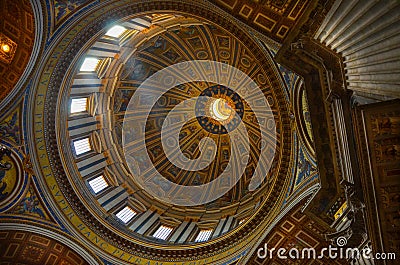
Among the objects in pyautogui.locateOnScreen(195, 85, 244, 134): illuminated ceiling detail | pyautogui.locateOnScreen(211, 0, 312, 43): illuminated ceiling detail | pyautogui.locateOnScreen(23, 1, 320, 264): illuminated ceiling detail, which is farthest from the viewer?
pyautogui.locateOnScreen(195, 85, 244, 134): illuminated ceiling detail

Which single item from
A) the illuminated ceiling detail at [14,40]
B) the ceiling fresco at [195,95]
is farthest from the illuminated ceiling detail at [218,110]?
the illuminated ceiling detail at [14,40]

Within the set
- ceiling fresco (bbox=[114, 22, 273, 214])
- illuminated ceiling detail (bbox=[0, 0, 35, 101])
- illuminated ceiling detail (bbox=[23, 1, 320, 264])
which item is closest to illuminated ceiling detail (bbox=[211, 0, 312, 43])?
illuminated ceiling detail (bbox=[23, 1, 320, 264])

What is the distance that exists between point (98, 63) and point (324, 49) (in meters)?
12.1

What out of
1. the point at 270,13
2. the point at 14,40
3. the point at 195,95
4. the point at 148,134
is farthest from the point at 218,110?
the point at 14,40

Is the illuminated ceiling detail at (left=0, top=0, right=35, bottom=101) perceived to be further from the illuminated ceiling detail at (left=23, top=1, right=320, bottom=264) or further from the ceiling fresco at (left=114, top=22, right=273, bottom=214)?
the ceiling fresco at (left=114, top=22, right=273, bottom=214)

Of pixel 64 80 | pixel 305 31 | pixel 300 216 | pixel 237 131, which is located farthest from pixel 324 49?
pixel 237 131

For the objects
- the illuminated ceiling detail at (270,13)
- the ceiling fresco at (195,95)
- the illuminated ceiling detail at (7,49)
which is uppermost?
the ceiling fresco at (195,95)

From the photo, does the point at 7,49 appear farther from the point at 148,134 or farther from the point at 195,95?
the point at 195,95

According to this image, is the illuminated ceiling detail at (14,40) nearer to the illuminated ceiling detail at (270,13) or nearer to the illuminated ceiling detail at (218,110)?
the illuminated ceiling detail at (270,13)

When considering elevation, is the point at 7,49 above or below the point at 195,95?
below

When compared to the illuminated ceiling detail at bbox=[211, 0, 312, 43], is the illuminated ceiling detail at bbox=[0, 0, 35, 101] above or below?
below

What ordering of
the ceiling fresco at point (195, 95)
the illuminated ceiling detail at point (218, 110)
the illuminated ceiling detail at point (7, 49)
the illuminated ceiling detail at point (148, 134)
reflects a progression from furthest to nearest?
the illuminated ceiling detail at point (218, 110) → the ceiling fresco at point (195, 95) → the illuminated ceiling detail at point (148, 134) → the illuminated ceiling detail at point (7, 49)

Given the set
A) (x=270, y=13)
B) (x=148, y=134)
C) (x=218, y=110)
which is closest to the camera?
(x=270, y=13)

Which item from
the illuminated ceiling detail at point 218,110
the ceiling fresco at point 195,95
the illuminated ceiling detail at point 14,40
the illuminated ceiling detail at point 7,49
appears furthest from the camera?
the illuminated ceiling detail at point 218,110
